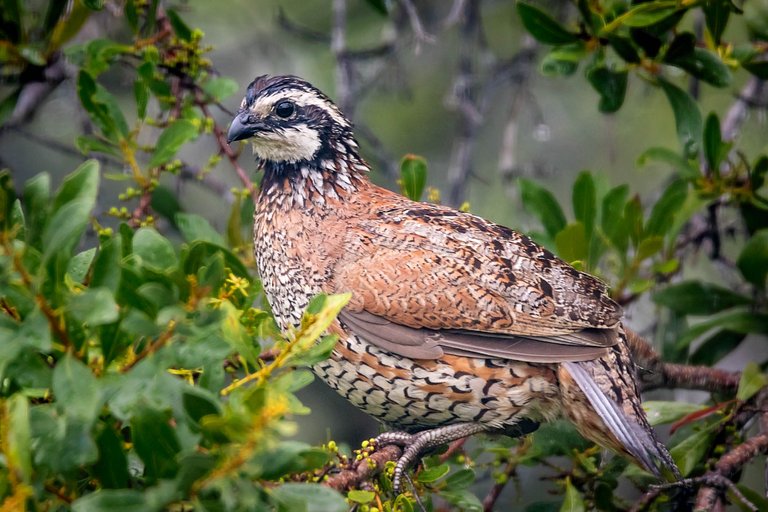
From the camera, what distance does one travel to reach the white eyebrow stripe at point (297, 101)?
4023 millimetres

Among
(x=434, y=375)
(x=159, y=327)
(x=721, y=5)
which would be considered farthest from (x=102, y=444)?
(x=721, y=5)

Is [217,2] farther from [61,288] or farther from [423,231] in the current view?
[61,288]

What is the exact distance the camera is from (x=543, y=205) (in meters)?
4.41

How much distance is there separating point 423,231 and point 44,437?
196cm

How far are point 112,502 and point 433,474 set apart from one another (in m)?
1.37

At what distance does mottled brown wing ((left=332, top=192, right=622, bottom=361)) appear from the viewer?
359 cm

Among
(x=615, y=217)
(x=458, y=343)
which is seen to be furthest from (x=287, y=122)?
(x=615, y=217)

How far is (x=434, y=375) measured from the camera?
356 centimetres

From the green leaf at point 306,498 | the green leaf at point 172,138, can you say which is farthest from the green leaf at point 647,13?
the green leaf at point 306,498

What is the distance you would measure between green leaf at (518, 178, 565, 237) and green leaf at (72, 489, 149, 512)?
2687mm

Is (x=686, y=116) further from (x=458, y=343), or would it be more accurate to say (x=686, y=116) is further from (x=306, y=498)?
(x=306, y=498)

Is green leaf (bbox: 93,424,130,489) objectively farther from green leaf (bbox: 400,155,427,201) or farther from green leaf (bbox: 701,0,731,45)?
green leaf (bbox: 701,0,731,45)

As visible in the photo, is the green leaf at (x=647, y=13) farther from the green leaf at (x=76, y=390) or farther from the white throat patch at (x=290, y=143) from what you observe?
the green leaf at (x=76, y=390)

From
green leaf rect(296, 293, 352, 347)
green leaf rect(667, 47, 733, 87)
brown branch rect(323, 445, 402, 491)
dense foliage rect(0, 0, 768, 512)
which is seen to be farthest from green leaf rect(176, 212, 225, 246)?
green leaf rect(667, 47, 733, 87)
